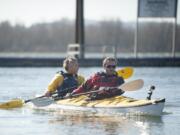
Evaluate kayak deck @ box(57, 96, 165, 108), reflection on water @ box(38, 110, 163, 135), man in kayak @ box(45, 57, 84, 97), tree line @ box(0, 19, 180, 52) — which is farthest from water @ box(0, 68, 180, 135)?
tree line @ box(0, 19, 180, 52)

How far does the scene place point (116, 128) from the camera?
21.9 metres

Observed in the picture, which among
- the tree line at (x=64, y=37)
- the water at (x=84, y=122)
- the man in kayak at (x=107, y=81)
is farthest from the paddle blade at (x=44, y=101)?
the tree line at (x=64, y=37)

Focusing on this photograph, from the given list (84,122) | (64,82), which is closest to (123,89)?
(84,122)

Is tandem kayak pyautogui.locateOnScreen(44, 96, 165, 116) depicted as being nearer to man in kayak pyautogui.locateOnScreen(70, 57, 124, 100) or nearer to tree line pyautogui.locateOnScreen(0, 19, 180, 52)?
man in kayak pyautogui.locateOnScreen(70, 57, 124, 100)

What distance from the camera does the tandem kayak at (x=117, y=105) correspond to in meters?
23.3

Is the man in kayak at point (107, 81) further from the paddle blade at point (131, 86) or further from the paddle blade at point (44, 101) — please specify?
the paddle blade at point (44, 101)

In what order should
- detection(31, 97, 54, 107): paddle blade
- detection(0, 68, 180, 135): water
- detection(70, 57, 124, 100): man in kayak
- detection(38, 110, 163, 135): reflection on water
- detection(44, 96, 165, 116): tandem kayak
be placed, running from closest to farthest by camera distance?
detection(0, 68, 180, 135): water
detection(38, 110, 163, 135): reflection on water
detection(44, 96, 165, 116): tandem kayak
detection(70, 57, 124, 100): man in kayak
detection(31, 97, 54, 107): paddle blade

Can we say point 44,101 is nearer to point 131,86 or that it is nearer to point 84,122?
point 131,86

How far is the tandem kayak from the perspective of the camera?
23297 millimetres

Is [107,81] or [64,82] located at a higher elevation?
[107,81]

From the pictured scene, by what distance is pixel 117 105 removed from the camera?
942 inches

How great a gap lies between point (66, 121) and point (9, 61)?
87.2 feet

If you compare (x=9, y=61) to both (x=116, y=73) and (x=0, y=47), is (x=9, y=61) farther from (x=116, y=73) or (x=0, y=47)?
(x=0, y=47)

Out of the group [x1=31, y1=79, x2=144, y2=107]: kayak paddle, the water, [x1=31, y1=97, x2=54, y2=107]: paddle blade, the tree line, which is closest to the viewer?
the water
